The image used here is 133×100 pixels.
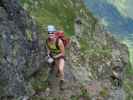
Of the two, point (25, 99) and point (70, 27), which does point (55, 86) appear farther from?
point (70, 27)

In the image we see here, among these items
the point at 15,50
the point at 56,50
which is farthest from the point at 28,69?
the point at 56,50

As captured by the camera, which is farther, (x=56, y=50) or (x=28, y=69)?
(x=56, y=50)

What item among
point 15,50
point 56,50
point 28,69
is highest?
point 15,50

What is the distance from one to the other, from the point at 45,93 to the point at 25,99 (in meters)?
3.20

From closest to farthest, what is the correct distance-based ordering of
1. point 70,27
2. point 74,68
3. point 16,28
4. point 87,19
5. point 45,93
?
point 16,28 → point 45,93 → point 74,68 → point 70,27 → point 87,19

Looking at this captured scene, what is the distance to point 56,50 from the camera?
27156mm

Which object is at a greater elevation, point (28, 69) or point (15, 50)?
point (15, 50)

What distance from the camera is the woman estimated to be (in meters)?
26.8

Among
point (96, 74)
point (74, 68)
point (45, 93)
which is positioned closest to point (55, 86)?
point (45, 93)

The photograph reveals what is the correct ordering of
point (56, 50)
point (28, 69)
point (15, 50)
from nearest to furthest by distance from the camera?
1. point (15, 50)
2. point (28, 69)
3. point (56, 50)

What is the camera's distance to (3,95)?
22703mm

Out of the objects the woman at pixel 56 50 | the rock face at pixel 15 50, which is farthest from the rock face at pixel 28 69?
the woman at pixel 56 50

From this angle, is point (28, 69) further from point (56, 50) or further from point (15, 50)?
point (56, 50)

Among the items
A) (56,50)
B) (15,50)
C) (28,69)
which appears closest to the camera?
(15,50)
